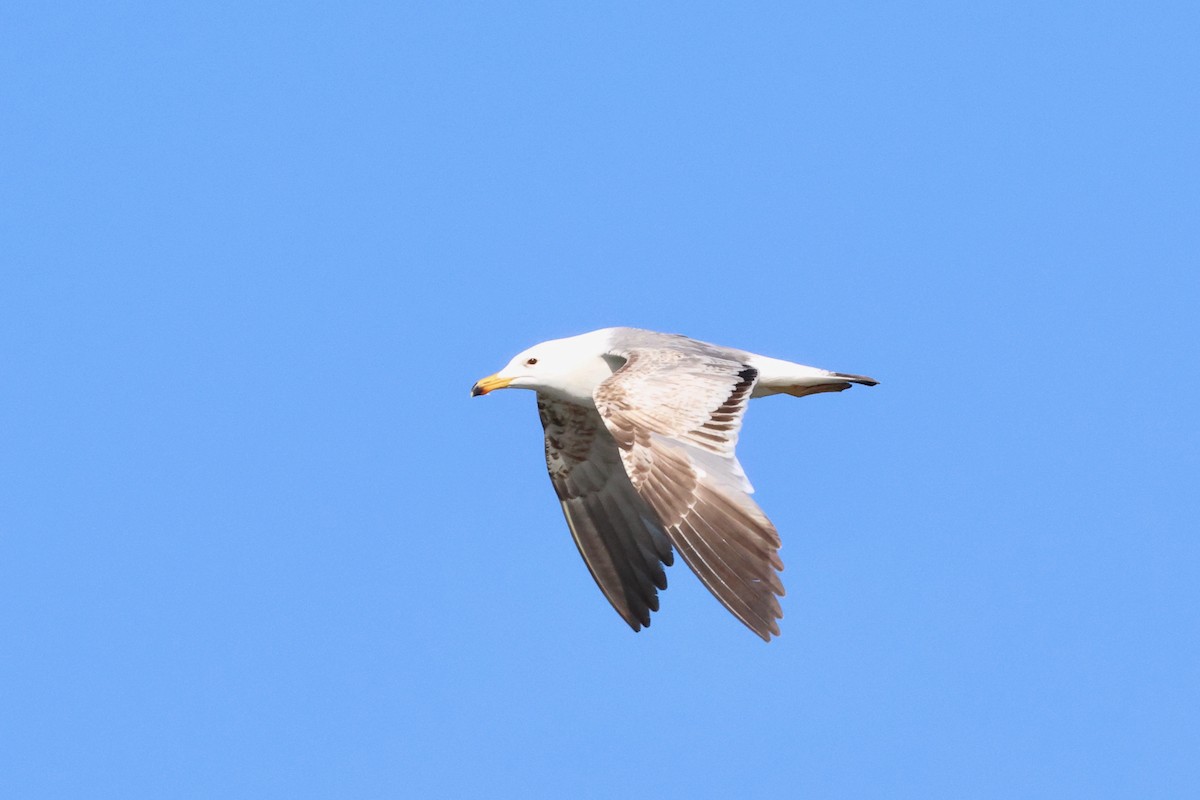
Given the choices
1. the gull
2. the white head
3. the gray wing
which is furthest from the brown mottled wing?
the gray wing

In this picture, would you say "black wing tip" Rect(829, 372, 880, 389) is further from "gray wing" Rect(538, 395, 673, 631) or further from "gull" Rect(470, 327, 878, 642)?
"gray wing" Rect(538, 395, 673, 631)

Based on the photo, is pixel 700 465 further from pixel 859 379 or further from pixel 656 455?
pixel 859 379

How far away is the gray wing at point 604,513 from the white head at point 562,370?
777 mm

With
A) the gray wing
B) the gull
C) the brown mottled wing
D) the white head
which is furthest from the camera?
the gray wing

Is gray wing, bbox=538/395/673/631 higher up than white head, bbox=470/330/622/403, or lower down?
lower down

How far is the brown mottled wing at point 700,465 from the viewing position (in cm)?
1355

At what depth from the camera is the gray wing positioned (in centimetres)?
1764

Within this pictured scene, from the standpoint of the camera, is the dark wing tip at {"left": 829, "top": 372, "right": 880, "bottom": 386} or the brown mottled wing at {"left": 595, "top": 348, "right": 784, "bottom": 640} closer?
the brown mottled wing at {"left": 595, "top": 348, "right": 784, "bottom": 640}

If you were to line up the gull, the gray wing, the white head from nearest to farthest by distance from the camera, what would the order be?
the gull → the white head → the gray wing

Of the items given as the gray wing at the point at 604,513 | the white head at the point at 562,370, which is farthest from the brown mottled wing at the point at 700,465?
the gray wing at the point at 604,513

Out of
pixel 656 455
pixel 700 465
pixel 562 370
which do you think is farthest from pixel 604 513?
pixel 700 465

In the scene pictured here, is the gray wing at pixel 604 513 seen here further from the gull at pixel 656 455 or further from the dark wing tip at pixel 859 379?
the dark wing tip at pixel 859 379

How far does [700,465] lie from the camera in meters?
14.3

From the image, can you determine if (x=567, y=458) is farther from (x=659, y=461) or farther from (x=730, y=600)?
(x=730, y=600)
